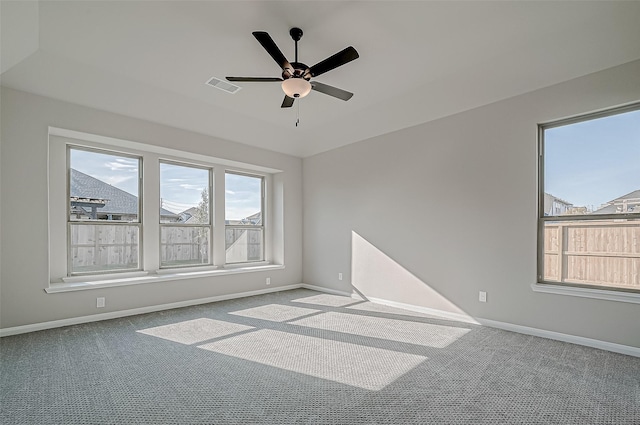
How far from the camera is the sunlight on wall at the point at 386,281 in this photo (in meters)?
4.53

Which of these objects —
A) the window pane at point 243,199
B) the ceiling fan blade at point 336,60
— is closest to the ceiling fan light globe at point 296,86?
the ceiling fan blade at point 336,60

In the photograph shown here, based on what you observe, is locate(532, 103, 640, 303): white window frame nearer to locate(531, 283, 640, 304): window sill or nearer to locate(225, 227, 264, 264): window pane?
locate(531, 283, 640, 304): window sill

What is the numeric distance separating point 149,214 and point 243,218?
5.80 ft

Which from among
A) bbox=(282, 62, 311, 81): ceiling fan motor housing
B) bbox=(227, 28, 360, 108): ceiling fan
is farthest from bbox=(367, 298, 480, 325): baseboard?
bbox=(282, 62, 311, 81): ceiling fan motor housing

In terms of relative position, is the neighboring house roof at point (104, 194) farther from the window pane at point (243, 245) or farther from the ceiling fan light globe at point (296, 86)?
the ceiling fan light globe at point (296, 86)

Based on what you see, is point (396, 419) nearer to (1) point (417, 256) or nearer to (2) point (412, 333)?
(2) point (412, 333)

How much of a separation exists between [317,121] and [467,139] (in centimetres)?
238

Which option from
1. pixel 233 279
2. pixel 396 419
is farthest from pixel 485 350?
pixel 233 279

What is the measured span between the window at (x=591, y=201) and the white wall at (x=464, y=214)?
0.16 meters

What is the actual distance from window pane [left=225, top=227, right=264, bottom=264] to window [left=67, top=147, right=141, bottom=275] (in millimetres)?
1569

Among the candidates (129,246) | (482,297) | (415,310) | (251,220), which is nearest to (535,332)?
(482,297)

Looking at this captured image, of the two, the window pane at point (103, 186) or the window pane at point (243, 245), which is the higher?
the window pane at point (103, 186)

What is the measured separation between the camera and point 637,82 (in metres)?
3.06

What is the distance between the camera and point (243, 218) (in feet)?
20.6
